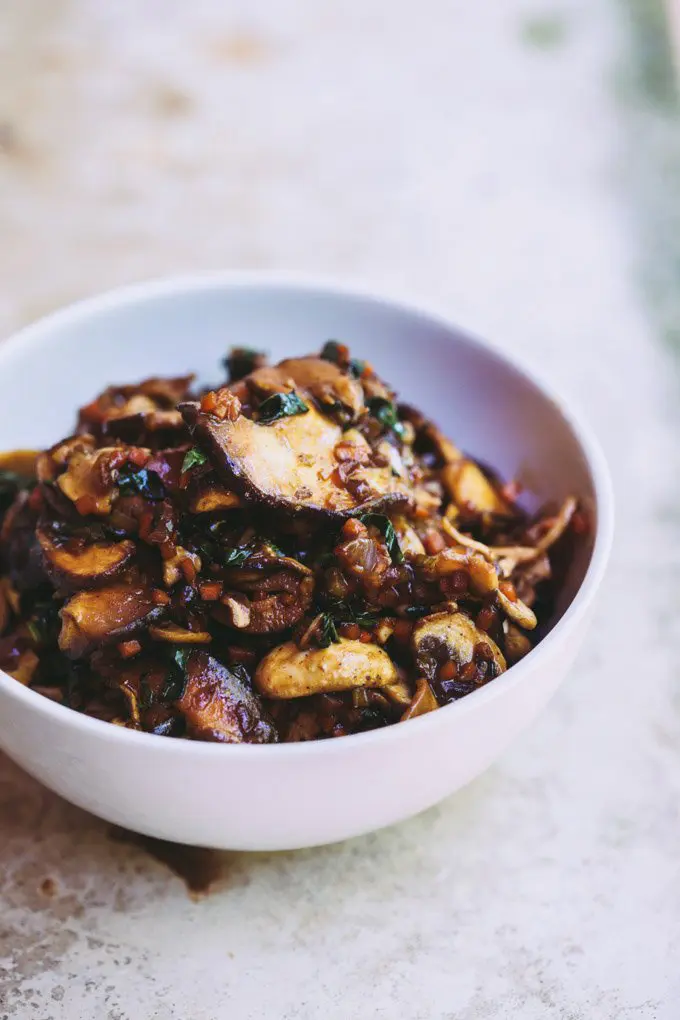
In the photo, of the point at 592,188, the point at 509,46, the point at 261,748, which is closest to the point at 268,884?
the point at 261,748

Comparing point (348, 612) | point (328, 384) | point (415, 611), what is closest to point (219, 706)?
point (348, 612)

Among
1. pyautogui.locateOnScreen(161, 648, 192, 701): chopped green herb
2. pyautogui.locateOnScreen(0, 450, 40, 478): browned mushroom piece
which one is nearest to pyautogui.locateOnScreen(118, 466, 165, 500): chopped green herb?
pyautogui.locateOnScreen(161, 648, 192, 701): chopped green herb

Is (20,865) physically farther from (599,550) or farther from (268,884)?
(599,550)

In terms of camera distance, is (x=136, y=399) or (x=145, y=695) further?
(x=136, y=399)

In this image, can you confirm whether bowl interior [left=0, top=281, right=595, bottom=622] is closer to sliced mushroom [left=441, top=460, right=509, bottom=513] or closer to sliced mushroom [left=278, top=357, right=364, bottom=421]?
sliced mushroom [left=441, top=460, right=509, bottom=513]

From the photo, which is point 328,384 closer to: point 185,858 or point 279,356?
point 279,356

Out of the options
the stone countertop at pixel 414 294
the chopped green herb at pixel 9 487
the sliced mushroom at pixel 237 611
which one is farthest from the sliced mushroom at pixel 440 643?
the chopped green herb at pixel 9 487
